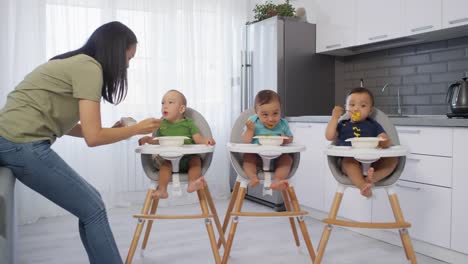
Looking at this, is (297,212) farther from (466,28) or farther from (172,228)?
(466,28)

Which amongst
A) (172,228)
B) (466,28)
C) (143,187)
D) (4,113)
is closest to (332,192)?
(172,228)

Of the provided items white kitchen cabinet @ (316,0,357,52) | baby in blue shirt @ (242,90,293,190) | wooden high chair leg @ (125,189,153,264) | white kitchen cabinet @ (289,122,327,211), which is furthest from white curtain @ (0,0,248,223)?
baby in blue shirt @ (242,90,293,190)

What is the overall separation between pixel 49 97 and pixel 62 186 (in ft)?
1.20

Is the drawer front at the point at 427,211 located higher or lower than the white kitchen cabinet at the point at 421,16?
lower

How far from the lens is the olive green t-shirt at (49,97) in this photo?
162cm

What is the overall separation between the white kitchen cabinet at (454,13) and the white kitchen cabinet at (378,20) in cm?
36

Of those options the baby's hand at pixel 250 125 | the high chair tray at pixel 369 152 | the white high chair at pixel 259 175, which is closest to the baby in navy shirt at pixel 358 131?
the high chair tray at pixel 369 152

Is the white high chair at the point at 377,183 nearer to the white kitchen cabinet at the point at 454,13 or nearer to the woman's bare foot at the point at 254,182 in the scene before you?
the woman's bare foot at the point at 254,182

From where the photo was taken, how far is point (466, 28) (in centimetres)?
272

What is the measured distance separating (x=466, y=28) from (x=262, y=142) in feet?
5.54

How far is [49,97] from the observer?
5.47ft

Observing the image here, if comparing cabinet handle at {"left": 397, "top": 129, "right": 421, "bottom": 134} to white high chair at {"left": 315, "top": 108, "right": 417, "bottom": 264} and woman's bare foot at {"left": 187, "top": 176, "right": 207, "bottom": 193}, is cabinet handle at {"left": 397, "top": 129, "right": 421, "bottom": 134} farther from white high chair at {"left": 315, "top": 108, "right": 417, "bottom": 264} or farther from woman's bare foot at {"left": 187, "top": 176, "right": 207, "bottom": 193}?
woman's bare foot at {"left": 187, "top": 176, "right": 207, "bottom": 193}

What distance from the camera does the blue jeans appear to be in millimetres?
1603

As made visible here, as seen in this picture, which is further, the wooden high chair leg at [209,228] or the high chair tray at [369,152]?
the wooden high chair leg at [209,228]
